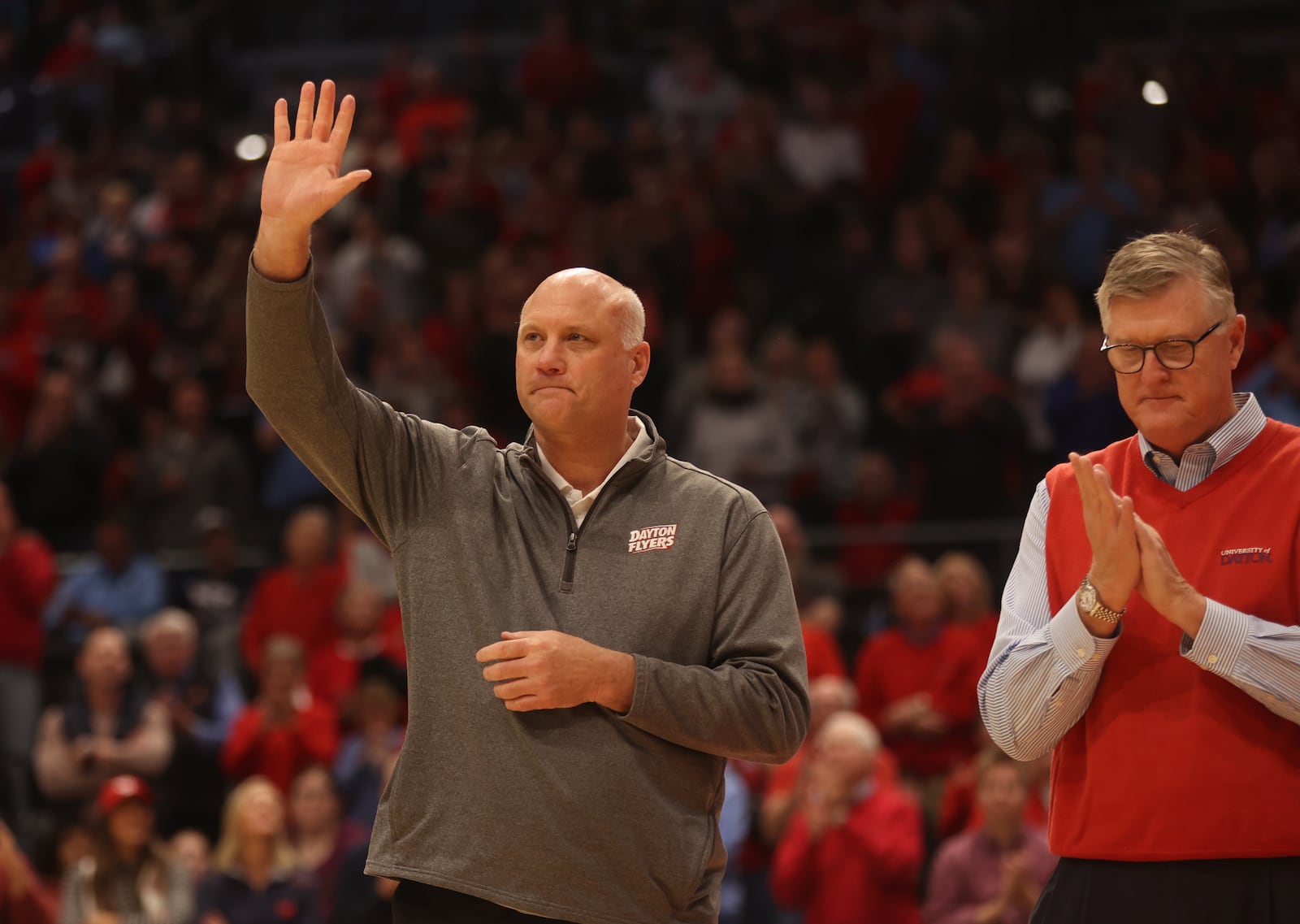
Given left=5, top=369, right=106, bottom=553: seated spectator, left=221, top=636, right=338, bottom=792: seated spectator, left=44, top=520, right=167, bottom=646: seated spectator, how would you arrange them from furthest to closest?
left=5, top=369, right=106, bottom=553: seated spectator → left=44, top=520, right=167, bottom=646: seated spectator → left=221, top=636, right=338, bottom=792: seated spectator

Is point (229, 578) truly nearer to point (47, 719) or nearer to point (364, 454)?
point (47, 719)

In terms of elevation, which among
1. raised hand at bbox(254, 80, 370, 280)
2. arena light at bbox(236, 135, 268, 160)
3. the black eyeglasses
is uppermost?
arena light at bbox(236, 135, 268, 160)

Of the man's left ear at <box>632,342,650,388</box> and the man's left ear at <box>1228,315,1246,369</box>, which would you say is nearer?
the man's left ear at <box>1228,315,1246,369</box>

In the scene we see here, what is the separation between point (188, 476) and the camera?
1050 cm

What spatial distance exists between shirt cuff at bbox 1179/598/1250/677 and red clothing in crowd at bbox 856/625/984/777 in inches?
185

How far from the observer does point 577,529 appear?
10.3 ft

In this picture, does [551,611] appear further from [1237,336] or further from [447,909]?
[1237,336]

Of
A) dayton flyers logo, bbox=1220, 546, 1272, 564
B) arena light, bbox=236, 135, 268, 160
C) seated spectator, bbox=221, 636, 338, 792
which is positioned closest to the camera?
dayton flyers logo, bbox=1220, 546, 1272, 564

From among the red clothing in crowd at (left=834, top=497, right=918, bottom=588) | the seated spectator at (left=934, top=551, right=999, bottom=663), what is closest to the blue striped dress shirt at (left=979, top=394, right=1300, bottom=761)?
the seated spectator at (left=934, top=551, right=999, bottom=663)

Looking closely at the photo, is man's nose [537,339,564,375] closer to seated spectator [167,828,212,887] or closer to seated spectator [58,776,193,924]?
seated spectator [58,776,193,924]

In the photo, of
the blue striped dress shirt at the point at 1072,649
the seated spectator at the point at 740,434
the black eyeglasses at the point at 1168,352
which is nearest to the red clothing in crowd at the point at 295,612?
the seated spectator at the point at 740,434

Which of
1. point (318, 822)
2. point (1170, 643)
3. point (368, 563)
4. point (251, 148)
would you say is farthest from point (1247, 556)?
point (251, 148)

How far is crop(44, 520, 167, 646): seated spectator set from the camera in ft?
31.7

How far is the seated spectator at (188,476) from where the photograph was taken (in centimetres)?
1046
